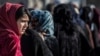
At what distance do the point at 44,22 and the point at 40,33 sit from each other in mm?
181

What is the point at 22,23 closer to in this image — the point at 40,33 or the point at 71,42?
the point at 40,33

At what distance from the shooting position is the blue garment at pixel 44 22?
7.56 m

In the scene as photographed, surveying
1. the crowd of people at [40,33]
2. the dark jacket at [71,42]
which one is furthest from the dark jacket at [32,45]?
the dark jacket at [71,42]

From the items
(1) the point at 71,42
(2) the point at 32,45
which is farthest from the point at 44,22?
(2) the point at 32,45

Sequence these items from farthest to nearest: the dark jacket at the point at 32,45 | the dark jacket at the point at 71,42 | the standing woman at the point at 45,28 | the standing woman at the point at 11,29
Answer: the dark jacket at the point at 71,42, the standing woman at the point at 45,28, the dark jacket at the point at 32,45, the standing woman at the point at 11,29

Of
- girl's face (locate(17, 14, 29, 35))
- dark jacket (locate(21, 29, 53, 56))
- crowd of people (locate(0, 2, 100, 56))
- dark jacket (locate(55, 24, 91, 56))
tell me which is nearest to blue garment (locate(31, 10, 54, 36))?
crowd of people (locate(0, 2, 100, 56))

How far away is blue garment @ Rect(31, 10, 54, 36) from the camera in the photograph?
7.56 meters

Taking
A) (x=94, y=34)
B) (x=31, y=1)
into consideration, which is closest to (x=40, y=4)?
(x=31, y=1)

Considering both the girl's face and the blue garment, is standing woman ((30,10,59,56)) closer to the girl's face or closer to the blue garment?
the blue garment

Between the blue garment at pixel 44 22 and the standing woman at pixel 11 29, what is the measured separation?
116 centimetres

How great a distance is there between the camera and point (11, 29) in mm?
6293

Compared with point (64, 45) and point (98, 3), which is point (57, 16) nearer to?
point (64, 45)

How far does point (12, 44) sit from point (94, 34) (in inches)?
196

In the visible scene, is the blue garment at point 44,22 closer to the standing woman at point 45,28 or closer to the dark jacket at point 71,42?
the standing woman at point 45,28
